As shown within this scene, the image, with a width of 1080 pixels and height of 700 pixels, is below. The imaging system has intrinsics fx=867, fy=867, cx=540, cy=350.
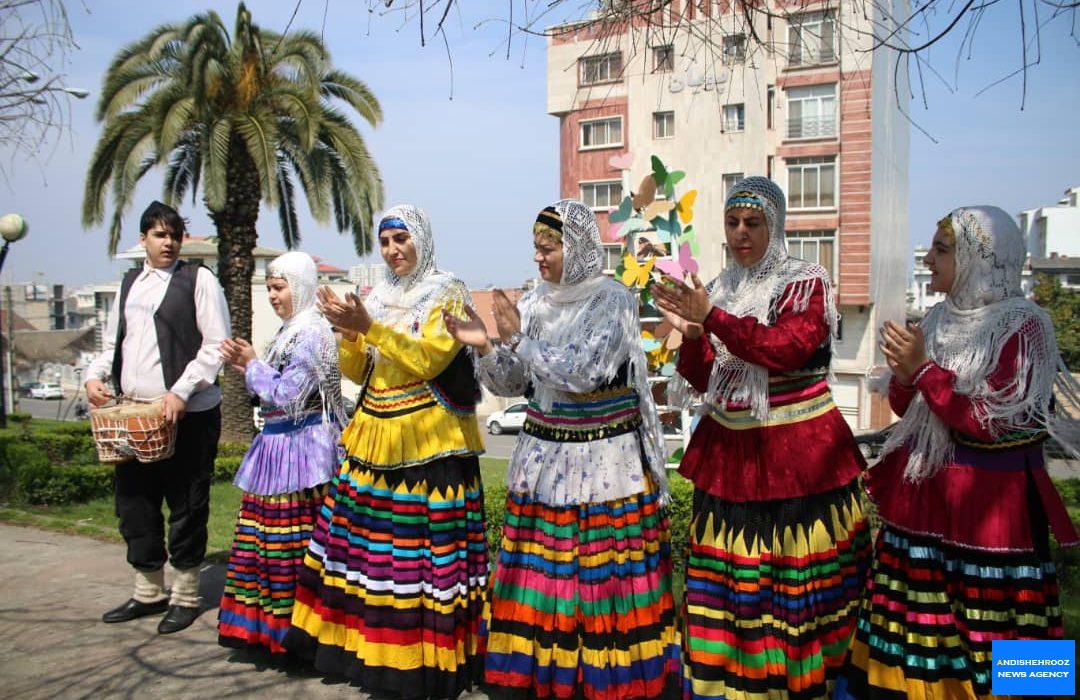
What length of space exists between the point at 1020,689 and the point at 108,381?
15.1ft

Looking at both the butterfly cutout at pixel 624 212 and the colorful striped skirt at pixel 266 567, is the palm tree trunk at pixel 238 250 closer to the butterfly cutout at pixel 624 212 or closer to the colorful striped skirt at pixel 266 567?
the butterfly cutout at pixel 624 212

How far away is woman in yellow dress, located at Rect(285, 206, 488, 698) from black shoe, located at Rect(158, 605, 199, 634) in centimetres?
94

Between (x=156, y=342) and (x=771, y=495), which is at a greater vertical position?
(x=156, y=342)

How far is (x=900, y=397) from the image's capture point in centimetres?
341

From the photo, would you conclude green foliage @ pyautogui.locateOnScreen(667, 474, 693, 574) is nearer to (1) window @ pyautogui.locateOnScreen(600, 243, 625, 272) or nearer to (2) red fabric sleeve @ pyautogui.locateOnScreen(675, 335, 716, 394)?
(1) window @ pyautogui.locateOnScreen(600, 243, 625, 272)

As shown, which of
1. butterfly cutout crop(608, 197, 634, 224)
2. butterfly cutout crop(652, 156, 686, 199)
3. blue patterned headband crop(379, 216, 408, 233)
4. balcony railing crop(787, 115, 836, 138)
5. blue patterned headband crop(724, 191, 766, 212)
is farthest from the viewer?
balcony railing crop(787, 115, 836, 138)

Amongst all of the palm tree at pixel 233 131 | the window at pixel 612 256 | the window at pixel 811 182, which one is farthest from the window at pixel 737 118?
the palm tree at pixel 233 131

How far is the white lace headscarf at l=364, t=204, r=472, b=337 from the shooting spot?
4086 millimetres

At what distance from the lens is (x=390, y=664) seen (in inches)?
151

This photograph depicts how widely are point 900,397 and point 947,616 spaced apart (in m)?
0.83

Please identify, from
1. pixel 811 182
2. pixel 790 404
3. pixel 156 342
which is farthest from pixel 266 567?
pixel 811 182

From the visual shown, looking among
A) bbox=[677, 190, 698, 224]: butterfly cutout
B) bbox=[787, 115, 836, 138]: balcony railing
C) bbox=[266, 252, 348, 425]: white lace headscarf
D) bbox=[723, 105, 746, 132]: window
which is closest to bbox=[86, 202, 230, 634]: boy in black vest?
bbox=[266, 252, 348, 425]: white lace headscarf

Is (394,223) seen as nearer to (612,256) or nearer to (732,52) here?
(732,52)

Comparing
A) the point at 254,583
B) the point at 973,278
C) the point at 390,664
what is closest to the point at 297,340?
the point at 254,583
